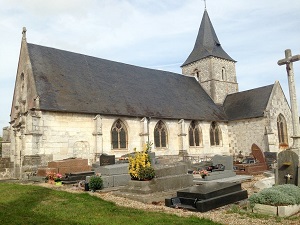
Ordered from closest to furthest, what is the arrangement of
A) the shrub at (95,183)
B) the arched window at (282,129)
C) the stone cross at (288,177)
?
the stone cross at (288,177)
the shrub at (95,183)
the arched window at (282,129)

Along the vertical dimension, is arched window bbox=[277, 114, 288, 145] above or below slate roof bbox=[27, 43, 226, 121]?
below

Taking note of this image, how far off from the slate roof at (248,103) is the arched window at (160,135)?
827 cm

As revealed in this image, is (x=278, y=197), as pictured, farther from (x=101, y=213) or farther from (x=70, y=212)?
(x=70, y=212)

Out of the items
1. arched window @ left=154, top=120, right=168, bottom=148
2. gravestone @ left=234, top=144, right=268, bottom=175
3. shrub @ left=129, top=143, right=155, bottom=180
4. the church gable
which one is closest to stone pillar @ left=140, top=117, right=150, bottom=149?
arched window @ left=154, top=120, right=168, bottom=148

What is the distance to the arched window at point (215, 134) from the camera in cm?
2777

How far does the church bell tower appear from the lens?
3228 cm

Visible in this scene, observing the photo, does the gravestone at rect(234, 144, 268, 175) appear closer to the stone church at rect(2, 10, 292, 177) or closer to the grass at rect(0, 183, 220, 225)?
the stone church at rect(2, 10, 292, 177)

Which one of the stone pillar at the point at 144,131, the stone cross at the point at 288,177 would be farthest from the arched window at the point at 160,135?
the stone cross at the point at 288,177

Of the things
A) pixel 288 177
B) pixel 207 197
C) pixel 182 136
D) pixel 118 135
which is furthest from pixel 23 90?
pixel 288 177

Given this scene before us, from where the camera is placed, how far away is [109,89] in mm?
22812

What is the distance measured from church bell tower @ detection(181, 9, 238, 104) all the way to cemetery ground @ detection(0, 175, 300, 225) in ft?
79.6

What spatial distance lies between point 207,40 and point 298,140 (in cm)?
2515

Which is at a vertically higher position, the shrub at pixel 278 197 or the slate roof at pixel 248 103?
the slate roof at pixel 248 103

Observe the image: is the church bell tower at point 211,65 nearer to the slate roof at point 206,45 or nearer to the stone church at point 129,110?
the slate roof at point 206,45
